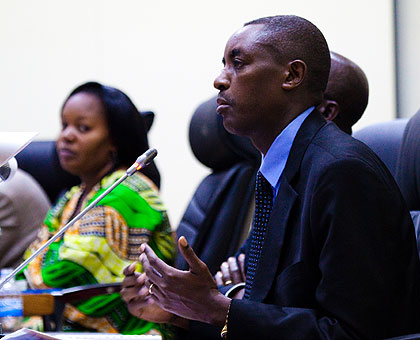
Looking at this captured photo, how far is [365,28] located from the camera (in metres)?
3.16

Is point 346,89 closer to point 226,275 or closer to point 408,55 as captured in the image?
point 226,275

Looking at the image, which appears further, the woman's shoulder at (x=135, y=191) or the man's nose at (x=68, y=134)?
the man's nose at (x=68, y=134)

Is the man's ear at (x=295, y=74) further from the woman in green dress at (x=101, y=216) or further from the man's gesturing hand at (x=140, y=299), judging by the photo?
the woman in green dress at (x=101, y=216)

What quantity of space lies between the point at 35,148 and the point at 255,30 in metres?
2.07

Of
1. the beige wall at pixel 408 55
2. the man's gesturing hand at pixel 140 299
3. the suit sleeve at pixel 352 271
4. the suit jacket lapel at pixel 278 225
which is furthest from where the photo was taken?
the beige wall at pixel 408 55

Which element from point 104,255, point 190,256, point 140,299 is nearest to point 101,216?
point 104,255

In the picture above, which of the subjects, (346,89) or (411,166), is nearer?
(411,166)

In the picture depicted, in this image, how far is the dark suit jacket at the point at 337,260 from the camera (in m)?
1.18

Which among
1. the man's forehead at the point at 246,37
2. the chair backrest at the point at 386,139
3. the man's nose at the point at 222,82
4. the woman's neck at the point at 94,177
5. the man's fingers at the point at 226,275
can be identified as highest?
the man's forehead at the point at 246,37

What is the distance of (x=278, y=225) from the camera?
131 cm

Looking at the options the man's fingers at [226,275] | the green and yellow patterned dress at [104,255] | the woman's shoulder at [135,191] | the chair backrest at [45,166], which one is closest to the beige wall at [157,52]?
the chair backrest at [45,166]

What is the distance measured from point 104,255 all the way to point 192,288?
3.24 ft

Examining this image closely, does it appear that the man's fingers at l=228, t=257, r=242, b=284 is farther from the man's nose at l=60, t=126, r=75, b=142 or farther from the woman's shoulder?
the man's nose at l=60, t=126, r=75, b=142

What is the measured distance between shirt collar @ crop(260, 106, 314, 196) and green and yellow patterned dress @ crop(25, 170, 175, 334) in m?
0.86
